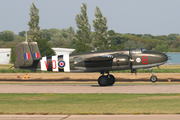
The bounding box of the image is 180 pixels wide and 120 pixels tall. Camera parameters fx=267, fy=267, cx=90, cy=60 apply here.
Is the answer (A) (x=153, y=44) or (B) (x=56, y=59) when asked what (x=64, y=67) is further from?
(A) (x=153, y=44)

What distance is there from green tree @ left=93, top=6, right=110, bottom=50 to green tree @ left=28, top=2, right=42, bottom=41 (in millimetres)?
20912

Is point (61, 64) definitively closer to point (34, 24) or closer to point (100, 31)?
point (100, 31)

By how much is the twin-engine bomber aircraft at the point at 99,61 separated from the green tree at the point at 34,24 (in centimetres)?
6265

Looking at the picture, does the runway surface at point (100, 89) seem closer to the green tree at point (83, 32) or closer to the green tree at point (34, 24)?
the green tree at point (83, 32)

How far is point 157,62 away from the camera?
26922 millimetres

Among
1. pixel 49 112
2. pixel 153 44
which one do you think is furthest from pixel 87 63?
pixel 153 44

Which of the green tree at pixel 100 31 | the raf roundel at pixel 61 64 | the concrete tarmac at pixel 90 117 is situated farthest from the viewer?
the green tree at pixel 100 31

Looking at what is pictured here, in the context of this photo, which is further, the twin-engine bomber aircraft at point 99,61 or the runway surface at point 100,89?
the twin-engine bomber aircraft at point 99,61

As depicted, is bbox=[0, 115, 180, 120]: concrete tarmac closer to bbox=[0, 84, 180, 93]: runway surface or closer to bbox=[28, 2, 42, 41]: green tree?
bbox=[0, 84, 180, 93]: runway surface

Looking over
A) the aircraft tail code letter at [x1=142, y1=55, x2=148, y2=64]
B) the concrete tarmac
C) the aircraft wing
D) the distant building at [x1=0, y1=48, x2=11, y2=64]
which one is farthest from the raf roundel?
the distant building at [x1=0, y1=48, x2=11, y2=64]

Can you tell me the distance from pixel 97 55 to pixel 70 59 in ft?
9.87

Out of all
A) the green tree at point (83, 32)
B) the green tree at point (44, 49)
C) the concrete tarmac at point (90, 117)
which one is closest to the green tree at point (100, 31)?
the green tree at point (83, 32)

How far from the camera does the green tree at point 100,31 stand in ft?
265

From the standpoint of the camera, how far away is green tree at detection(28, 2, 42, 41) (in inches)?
3605
